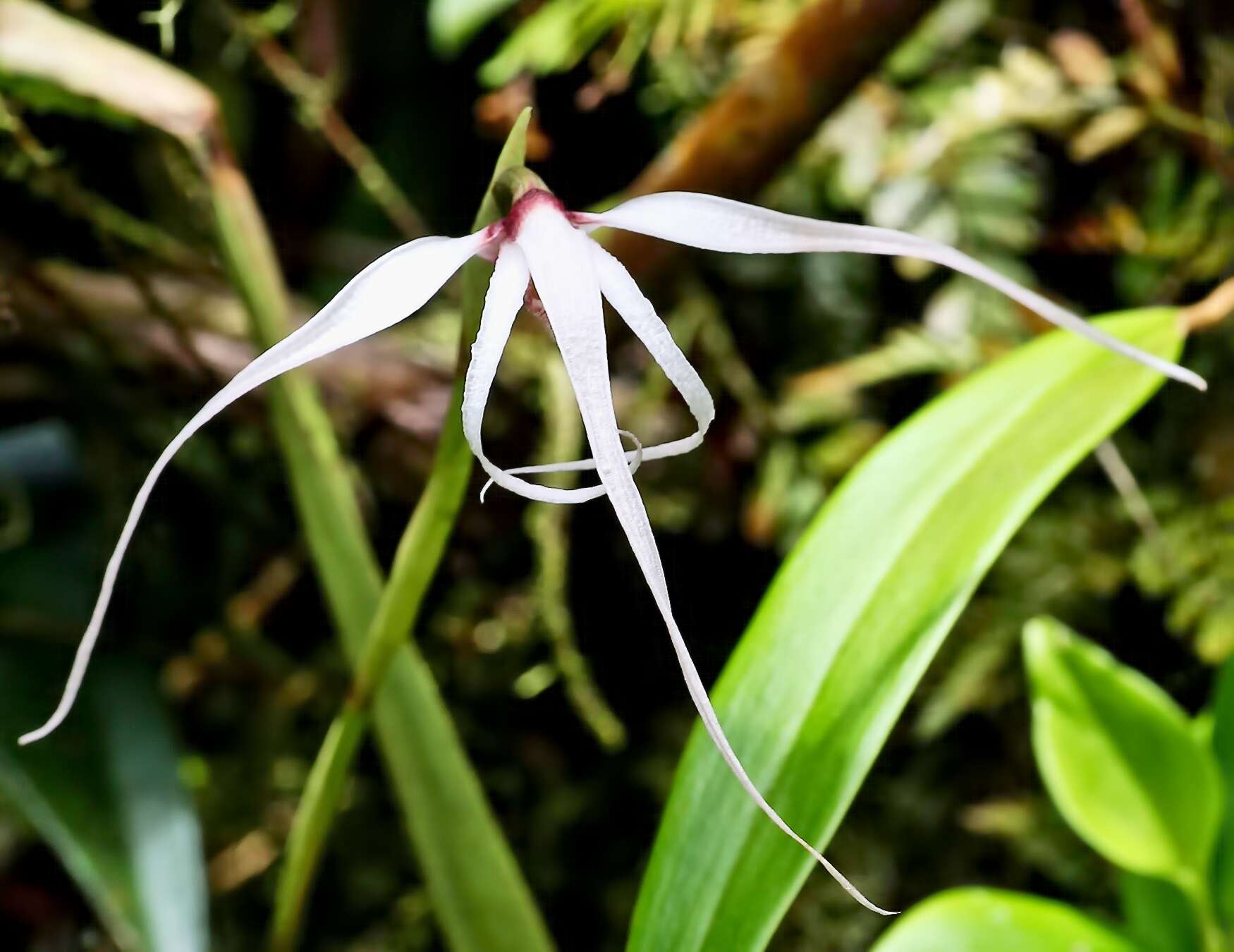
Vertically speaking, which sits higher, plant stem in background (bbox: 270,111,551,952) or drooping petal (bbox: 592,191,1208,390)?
drooping petal (bbox: 592,191,1208,390)

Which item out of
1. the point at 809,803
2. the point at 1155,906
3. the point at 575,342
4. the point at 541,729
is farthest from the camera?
the point at 541,729

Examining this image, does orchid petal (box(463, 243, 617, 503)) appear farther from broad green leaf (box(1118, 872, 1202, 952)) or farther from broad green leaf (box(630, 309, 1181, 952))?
broad green leaf (box(1118, 872, 1202, 952))

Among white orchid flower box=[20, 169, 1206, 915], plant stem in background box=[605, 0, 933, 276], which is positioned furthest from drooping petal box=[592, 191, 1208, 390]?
plant stem in background box=[605, 0, 933, 276]

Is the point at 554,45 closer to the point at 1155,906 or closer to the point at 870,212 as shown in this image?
the point at 870,212

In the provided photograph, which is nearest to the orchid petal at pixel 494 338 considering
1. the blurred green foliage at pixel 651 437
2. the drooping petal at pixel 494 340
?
the drooping petal at pixel 494 340

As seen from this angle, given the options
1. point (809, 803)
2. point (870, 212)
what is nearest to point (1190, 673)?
point (870, 212)

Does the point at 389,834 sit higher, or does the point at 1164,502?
the point at 389,834
